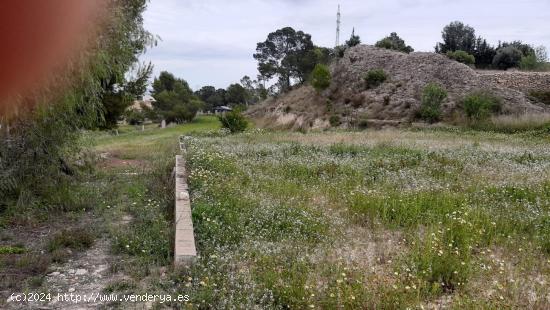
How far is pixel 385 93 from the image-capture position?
34500 mm

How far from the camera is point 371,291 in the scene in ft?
12.6

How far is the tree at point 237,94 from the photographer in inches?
2854

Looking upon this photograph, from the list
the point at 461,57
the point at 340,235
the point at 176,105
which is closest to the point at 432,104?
the point at 461,57

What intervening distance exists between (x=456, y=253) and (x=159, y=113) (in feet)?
169

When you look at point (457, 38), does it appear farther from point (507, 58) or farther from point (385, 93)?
point (385, 93)

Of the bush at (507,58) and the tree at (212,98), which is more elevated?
the bush at (507,58)

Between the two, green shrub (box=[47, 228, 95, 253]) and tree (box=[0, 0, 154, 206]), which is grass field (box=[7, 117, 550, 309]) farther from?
tree (box=[0, 0, 154, 206])

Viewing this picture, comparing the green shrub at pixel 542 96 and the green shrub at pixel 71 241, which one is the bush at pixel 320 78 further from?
the green shrub at pixel 71 241

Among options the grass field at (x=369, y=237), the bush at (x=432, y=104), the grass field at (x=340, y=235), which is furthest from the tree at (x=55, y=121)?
the bush at (x=432, y=104)

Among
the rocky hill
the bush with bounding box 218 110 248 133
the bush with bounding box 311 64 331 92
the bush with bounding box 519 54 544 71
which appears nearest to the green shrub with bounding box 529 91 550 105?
the rocky hill

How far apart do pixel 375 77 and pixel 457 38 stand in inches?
595

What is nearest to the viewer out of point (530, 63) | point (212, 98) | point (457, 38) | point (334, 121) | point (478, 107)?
point (478, 107)

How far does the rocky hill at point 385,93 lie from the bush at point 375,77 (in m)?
0.50

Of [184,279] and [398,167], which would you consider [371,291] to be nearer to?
[184,279]
